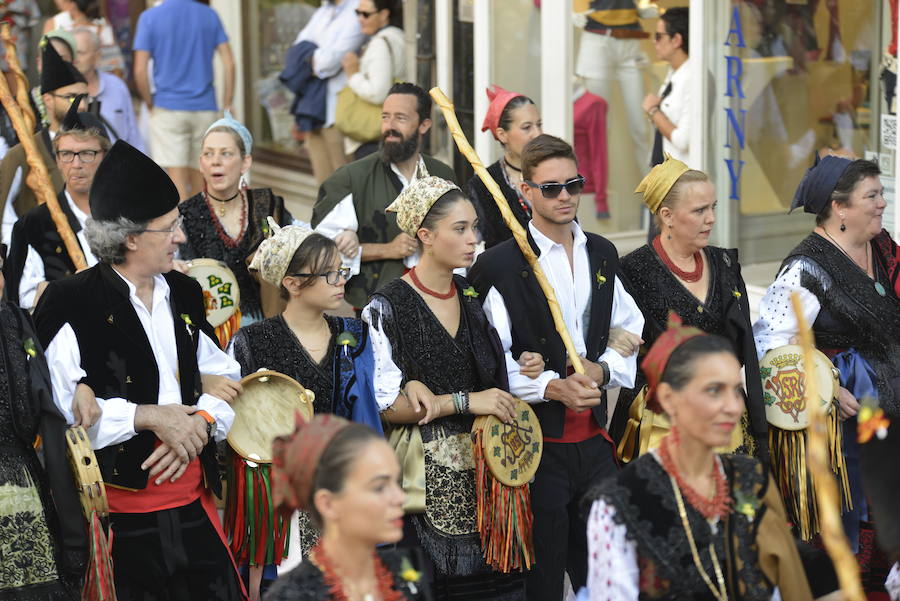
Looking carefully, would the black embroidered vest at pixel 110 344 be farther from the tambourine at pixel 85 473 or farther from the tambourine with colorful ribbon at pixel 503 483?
the tambourine with colorful ribbon at pixel 503 483

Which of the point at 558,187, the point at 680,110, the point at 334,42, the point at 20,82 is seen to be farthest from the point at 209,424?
the point at 334,42

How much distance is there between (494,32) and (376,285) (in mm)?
4061

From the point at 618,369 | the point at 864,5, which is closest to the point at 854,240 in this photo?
the point at 618,369

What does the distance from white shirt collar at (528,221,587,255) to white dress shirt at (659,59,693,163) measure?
3.31m

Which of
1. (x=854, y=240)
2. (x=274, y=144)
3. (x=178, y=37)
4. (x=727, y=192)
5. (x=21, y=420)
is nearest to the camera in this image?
(x=21, y=420)

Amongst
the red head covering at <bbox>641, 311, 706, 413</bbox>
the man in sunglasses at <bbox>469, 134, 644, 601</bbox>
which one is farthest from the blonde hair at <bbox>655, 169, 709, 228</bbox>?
the red head covering at <bbox>641, 311, 706, 413</bbox>

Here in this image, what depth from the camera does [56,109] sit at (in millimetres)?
7902

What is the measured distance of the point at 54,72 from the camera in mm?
7980

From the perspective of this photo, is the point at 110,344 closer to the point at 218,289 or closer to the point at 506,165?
the point at 218,289

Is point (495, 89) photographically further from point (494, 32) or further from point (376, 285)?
point (494, 32)

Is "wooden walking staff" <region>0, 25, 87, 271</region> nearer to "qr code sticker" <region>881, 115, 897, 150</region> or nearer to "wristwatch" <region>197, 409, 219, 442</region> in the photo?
"wristwatch" <region>197, 409, 219, 442</region>

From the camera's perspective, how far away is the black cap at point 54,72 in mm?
7949

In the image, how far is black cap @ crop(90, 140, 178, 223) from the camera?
4.99 m

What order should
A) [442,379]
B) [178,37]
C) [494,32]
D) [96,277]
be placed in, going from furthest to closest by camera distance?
1. [178,37]
2. [494,32]
3. [442,379]
4. [96,277]
